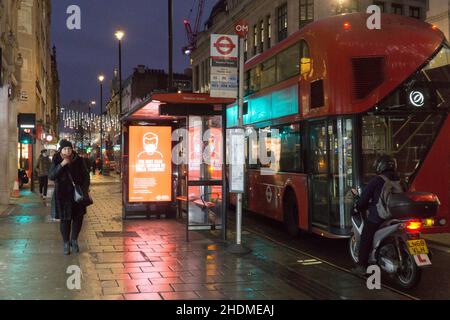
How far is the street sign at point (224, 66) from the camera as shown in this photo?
9.78 meters

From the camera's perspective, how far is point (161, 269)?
810 cm

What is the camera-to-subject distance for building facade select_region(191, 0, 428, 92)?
38438mm

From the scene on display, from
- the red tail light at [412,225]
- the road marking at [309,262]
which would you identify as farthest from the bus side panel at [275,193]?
the red tail light at [412,225]

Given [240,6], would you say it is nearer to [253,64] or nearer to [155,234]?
[253,64]

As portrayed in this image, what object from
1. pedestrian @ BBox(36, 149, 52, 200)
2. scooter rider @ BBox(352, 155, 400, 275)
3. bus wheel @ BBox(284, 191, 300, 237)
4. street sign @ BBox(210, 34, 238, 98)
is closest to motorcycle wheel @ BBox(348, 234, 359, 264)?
A: scooter rider @ BBox(352, 155, 400, 275)

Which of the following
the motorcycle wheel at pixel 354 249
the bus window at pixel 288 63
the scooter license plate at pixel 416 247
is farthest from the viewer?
the bus window at pixel 288 63

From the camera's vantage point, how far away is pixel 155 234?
1170 cm

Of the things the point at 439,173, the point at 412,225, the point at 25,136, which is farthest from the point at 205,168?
the point at 25,136

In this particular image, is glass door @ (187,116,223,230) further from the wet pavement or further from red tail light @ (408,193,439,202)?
red tail light @ (408,193,439,202)

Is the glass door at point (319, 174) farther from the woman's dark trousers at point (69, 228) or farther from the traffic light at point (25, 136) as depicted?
the traffic light at point (25, 136)

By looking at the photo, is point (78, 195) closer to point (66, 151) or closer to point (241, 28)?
point (66, 151)

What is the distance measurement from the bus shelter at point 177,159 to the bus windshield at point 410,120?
9.19ft
